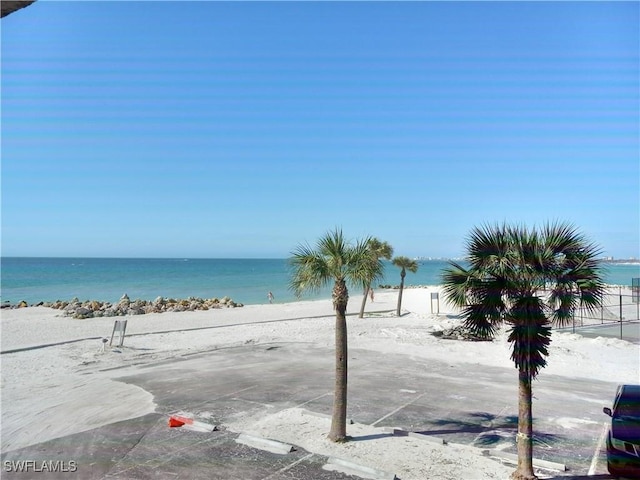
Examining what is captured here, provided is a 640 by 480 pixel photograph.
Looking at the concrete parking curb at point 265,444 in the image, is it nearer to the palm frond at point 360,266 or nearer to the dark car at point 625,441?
the palm frond at point 360,266

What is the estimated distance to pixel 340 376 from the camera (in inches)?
377

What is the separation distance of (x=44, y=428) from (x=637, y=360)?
21.8m

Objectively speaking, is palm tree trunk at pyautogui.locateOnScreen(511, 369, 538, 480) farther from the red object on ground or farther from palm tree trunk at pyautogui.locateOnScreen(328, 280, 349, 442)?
the red object on ground

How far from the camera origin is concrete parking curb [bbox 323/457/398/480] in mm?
7953

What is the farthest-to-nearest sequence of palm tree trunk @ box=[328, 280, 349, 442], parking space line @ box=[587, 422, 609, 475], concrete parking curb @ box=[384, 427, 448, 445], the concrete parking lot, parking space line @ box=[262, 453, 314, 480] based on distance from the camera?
concrete parking curb @ box=[384, 427, 448, 445]
palm tree trunk @ box=[328, 280, 349, 442]
the concrete parking lot
parking space line @ box=[587, 422, 609, 475]
parking space line @ box=[262, 453, 314, 480]

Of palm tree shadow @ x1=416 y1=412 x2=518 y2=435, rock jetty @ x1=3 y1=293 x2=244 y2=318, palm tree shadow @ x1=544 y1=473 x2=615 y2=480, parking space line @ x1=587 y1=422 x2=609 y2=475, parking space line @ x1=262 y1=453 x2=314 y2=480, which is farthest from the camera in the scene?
rock jetty @ x1=3 y1=293 x2=244 y2=318

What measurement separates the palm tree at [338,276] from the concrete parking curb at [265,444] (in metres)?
1.10

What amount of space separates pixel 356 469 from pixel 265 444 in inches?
88.9

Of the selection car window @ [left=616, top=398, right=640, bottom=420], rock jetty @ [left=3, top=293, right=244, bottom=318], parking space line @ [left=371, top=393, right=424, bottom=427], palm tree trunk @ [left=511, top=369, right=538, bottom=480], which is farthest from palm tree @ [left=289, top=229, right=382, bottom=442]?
rock jetty @ [left=3, top=293, right=244, bottom=318]

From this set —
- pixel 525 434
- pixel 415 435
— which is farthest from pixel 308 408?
pixel 525 434

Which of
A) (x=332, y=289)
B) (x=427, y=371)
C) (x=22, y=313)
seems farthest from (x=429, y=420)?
(x=22, y=313)

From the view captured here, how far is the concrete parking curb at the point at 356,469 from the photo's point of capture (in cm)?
795

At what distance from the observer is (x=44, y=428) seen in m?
10.4

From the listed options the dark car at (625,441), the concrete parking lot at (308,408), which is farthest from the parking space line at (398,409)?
the dark car at (625,441)
